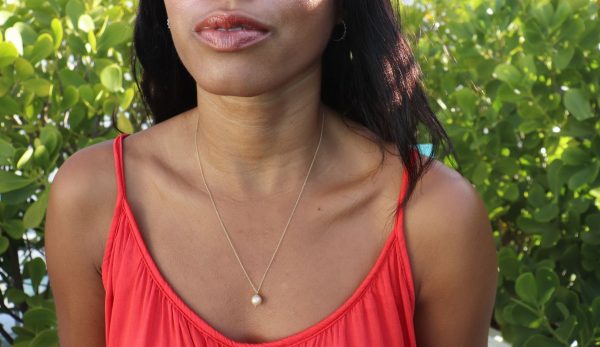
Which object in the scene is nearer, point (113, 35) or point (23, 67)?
point (23, 67)

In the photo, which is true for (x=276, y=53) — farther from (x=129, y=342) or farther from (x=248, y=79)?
(x=129, y=342)

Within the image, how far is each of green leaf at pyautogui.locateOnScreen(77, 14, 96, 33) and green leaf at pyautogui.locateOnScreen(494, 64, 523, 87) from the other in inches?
40.4

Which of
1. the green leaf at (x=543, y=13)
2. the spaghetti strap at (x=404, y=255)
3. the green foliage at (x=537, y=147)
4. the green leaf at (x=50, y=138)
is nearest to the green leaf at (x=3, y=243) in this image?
the green leaf at (x=50, y=138)

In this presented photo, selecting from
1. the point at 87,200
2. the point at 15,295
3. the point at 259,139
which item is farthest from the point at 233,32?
the point at 15,295

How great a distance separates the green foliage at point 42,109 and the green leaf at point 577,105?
1060mm

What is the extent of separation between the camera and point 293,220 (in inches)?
88.7

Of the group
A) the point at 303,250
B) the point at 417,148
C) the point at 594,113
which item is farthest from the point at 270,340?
the point at 594,113

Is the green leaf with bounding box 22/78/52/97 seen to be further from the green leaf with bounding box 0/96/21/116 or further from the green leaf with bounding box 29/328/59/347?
the green leaf with bounding box 29/328/59/347

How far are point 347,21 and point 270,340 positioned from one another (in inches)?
25.1

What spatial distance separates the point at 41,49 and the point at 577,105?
130 cm

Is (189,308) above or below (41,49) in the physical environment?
below

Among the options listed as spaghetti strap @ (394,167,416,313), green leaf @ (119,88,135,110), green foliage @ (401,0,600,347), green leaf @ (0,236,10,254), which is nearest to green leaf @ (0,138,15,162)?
green leaf @ (0,236,10,254)

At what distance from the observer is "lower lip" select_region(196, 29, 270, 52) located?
1.94 metres

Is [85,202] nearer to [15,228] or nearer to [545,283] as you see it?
[15,228]
